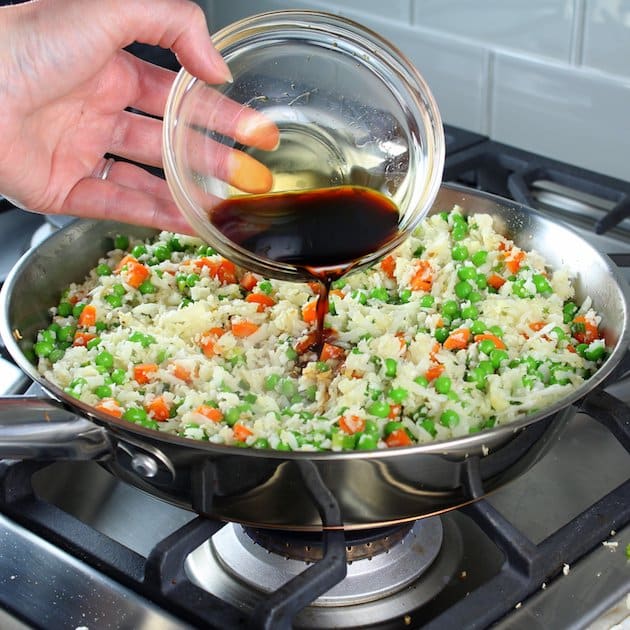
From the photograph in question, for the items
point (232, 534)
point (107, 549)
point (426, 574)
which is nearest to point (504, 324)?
point (426, 574)

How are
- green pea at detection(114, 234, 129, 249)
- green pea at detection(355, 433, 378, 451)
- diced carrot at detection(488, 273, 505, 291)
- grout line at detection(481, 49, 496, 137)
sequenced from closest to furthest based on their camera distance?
1. green pea at detection(355, 433, 378, 451)
2. diced carrot at detection(488, 273, 505, 291)
3. green pea at detection(114, 234, 129, 249)
4. grout line at detection(481, 49, 496, 137)

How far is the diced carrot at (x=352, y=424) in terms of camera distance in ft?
4.67

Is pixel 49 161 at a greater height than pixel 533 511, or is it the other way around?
pixel 49 161

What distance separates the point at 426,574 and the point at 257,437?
335mm

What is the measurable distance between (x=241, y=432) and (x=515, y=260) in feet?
2.42

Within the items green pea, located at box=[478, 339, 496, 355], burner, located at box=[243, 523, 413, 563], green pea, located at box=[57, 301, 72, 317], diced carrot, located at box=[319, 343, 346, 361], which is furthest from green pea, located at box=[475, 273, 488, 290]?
green pea, located at box=[57, 301, 72, 317]

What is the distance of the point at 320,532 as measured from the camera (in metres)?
1.44

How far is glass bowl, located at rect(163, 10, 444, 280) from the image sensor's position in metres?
1.58

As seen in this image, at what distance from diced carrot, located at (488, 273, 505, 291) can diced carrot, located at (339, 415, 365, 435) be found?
58 cm

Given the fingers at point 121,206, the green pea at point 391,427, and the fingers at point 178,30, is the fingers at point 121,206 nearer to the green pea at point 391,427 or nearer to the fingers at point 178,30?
the fingers at point 178,30

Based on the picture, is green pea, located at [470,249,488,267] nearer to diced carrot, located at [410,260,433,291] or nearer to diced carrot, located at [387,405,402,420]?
diced carrot, located at [410,260,433,291]

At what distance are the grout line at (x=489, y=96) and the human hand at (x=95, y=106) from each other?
0.91 meters

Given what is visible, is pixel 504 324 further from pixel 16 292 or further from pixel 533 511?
pixel 16 292

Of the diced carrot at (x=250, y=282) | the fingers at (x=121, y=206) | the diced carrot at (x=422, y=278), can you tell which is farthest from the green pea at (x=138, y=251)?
the diced carrot at (x=422, y=278)
